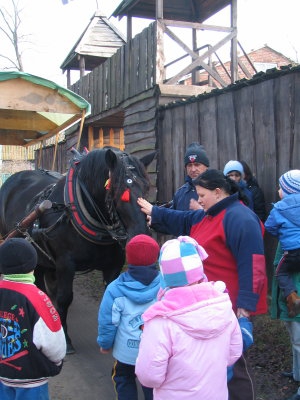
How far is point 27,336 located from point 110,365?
1.70m

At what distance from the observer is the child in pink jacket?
1.67 m

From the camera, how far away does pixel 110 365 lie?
360cm

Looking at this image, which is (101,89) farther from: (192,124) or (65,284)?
(65,284)

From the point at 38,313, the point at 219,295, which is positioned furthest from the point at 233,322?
the point at 38,313

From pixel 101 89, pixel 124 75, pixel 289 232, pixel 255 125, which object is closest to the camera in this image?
pixel 289 232

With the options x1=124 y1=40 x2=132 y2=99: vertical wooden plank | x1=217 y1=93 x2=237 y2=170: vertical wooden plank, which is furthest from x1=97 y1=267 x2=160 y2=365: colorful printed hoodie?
x1=124 y1=40 x2=132 y2=99: vertical wooden plank

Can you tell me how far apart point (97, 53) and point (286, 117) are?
8.46m

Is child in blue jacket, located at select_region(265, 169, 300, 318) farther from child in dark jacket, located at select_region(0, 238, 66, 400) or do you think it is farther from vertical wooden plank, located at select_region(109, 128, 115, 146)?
vertical wooden plank, located at select_region(109, 128, 115, 146)

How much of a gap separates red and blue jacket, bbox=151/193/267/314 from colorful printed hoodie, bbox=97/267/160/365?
1.31 ft

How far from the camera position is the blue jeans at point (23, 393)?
2135 mm

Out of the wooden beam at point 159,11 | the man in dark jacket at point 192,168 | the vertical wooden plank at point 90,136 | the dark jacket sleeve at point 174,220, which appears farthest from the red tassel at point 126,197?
the vertical wooden plank at point 90,136

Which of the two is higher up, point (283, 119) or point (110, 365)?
point (283, 119)

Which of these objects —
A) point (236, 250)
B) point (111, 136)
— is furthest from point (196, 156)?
point (111, 136)

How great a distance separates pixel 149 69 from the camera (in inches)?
276
